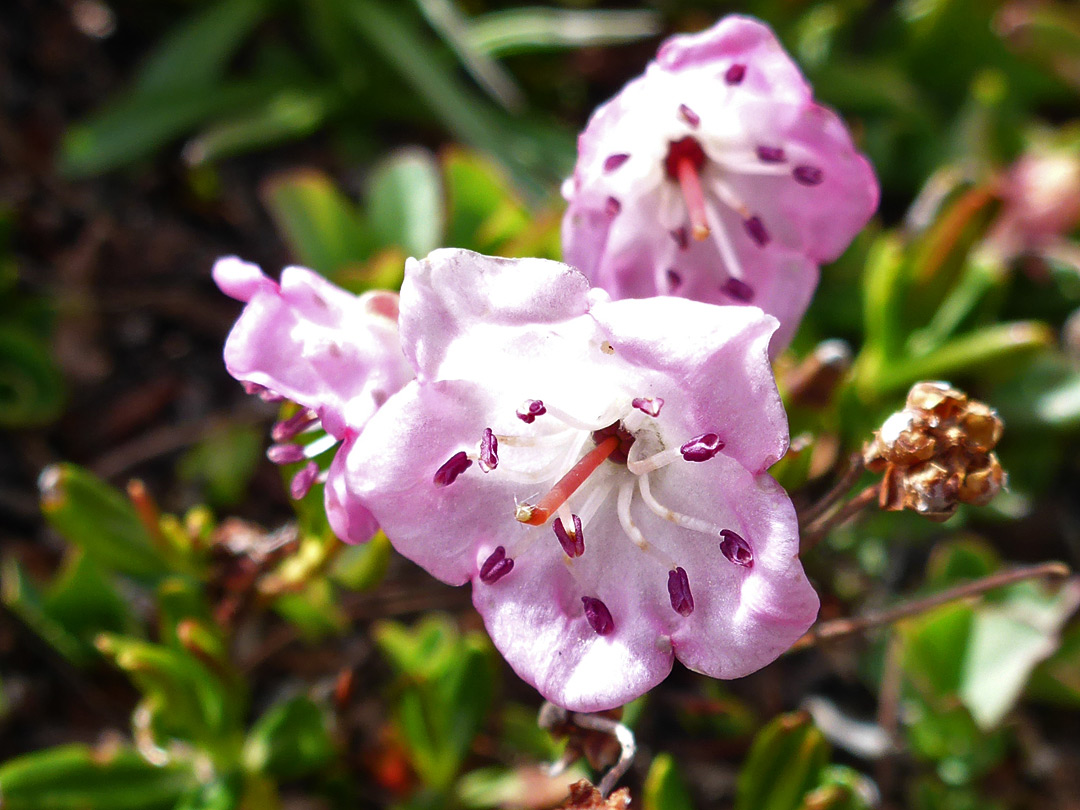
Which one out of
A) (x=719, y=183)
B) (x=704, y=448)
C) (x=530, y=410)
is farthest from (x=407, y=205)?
(x=704, y=448)

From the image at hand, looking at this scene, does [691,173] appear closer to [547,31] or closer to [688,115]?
[688,115]

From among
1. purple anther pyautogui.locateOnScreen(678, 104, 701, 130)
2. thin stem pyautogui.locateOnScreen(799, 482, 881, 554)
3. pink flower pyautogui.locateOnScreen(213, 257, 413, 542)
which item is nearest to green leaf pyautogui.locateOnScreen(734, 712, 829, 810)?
thin stem pyautogui.locateOnScreen(799, 482, 881, 554)

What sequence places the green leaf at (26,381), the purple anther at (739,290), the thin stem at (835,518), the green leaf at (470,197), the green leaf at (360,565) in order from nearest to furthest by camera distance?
1. the thin stem at (835,518)
2. the purple anther at (739,290)
3. the green leaf at (360,565)
4. the green leaf at (470,197)
5. the green leaf at (26,381)

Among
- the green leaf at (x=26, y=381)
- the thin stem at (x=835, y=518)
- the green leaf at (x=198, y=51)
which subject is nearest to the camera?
the thin stem at (x=835, y=518)

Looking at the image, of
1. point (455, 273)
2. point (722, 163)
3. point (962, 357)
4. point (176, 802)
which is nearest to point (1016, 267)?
point (962, 357)

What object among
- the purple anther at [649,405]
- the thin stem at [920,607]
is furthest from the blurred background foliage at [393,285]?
the purple anther at [649,405]

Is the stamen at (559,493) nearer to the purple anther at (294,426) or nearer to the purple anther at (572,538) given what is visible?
the purple anther at (572,538)

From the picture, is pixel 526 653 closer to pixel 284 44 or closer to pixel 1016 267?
pixel 1016 267
